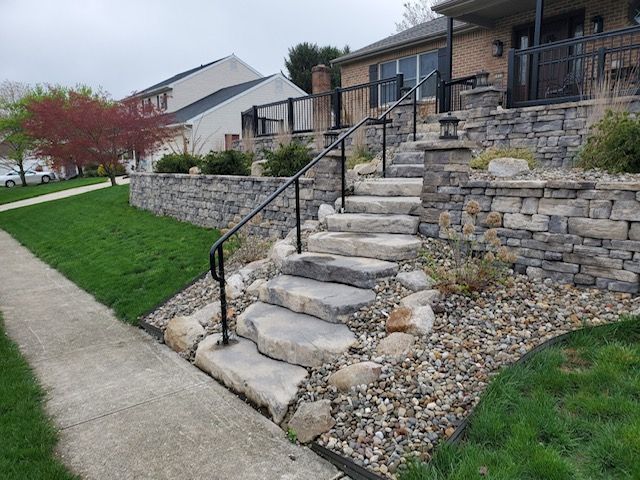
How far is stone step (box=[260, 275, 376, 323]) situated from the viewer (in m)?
3.61

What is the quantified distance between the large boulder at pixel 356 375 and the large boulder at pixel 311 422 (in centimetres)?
20

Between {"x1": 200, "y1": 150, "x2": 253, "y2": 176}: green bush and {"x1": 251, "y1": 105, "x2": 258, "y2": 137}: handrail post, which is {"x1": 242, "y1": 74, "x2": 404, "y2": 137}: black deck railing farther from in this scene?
{"x1": 200, "y1": 150, "x2": 253, "y2": 176}: green bush

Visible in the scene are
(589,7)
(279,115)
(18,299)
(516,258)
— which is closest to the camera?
(516,258)

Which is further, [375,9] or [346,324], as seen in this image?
[375,9]

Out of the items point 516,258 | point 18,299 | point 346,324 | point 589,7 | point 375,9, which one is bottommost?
point 18,299

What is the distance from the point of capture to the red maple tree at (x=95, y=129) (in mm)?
14320

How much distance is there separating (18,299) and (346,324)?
452 cm

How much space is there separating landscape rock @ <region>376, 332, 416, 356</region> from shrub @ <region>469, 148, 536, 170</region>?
3.33 metres

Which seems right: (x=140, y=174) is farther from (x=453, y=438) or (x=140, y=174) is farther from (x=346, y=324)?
(x=453, y=438)

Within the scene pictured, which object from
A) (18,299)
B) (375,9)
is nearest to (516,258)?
(18,299)

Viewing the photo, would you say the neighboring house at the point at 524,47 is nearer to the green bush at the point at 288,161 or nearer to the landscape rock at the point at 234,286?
the green bush at the point at 288,161

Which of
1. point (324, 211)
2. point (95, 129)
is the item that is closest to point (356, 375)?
point (324, 211)

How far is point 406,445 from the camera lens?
7.96 ft

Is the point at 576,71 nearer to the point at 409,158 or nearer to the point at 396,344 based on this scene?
the point at 409,158
